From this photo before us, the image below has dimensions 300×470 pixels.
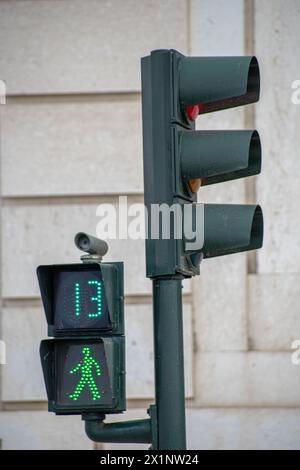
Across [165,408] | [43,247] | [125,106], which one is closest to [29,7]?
[125,106]

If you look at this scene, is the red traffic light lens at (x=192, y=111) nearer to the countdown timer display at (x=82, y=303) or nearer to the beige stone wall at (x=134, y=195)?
the countdown timer display at (x=82, y=303)

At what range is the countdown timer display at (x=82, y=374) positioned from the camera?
513 centimetres

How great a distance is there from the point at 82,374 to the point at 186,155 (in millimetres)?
972

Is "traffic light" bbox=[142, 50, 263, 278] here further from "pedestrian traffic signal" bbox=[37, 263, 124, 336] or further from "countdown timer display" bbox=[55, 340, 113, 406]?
"countdown timer display" bbox=[55, 340, 113, 406]

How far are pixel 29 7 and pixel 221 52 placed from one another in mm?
1370

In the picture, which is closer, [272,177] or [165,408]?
[165,408]

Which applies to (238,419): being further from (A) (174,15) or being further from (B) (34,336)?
(A) (174,15)

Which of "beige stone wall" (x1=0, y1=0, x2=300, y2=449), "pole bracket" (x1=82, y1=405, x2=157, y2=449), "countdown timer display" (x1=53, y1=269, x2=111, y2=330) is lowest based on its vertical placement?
"pole bracket" (x1=82, y1=405, x2=157, y2=449)

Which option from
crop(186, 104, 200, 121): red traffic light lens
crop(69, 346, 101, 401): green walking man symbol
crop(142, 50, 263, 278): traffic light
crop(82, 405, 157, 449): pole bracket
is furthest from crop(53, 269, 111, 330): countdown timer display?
crop(186, 104, 200, 121): red traffic light lens

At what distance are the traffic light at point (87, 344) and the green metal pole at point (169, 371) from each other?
21 centimetres

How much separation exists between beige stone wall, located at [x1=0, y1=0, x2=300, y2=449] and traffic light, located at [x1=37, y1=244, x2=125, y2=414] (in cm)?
334

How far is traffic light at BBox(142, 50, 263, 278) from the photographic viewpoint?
502 centimetres

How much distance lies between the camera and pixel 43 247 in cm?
873

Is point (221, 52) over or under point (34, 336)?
over
